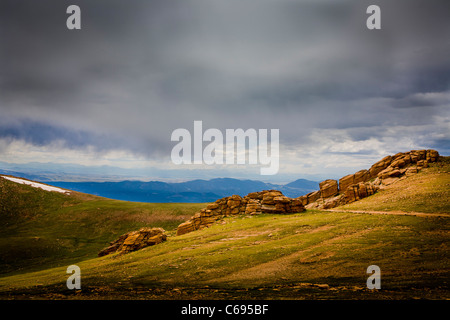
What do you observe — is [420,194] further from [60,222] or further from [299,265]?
[60,222]

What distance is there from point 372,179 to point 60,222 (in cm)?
14916

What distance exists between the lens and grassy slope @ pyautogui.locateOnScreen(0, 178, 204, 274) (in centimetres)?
7975

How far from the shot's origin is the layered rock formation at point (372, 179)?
70688 mm

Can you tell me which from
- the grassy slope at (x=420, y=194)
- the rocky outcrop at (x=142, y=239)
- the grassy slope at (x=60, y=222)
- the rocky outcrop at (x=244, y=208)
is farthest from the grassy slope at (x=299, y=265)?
the grassy slope at (x=60, y=222)

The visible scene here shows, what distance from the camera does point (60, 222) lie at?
123 m

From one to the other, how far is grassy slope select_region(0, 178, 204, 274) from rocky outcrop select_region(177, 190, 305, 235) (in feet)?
139

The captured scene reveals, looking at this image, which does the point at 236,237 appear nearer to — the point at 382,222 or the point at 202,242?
the point at 202,242

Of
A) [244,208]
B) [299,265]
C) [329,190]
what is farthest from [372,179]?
[299,265]

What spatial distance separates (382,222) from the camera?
124ft

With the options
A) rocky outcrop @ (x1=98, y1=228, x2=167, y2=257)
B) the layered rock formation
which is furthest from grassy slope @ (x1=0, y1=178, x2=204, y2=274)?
the layered rock formation

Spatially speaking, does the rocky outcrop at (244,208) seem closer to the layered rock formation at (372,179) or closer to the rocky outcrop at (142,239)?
the rocky outcrop at (142,239)

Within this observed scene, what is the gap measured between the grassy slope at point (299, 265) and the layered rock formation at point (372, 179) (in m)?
26.1
